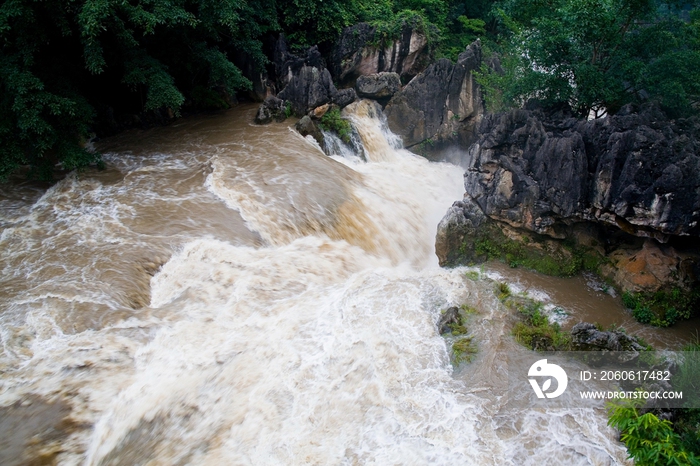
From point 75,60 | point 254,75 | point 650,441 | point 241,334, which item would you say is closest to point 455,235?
point 241,334

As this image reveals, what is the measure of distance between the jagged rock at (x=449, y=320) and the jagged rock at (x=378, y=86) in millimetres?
13153

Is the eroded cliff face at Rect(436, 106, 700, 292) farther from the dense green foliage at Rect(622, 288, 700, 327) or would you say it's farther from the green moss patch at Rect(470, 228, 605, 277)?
the dense green foliage at Rect(622, 288, 700, 327)

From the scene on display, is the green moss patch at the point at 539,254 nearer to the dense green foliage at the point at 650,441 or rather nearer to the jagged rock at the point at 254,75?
the dense green foliage at the point at 650,441

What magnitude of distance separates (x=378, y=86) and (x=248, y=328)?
1441 cm

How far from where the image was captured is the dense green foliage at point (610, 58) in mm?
12383

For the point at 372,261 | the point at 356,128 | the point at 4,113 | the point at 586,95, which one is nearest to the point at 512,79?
the point at 586,95

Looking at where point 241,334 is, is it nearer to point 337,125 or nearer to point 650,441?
point 650,441

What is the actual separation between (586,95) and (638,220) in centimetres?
456

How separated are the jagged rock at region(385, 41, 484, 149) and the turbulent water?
24.8ft

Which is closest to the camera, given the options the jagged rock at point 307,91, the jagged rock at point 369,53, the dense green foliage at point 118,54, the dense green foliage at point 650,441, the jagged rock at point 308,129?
the dense green foliage at point 650,441

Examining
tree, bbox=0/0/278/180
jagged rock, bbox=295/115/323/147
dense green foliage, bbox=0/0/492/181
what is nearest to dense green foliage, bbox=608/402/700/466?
dense green foliage, bbox=0/0/492/181

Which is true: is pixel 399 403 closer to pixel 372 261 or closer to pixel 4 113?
pixel 372 261

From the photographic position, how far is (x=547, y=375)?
7984 mm

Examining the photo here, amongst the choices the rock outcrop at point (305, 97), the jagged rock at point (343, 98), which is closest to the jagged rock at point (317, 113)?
the rock outcrop at point (305, 97)
